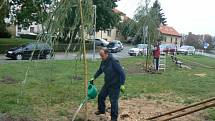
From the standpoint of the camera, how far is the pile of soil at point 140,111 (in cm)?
1059

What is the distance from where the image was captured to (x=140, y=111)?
449 inches

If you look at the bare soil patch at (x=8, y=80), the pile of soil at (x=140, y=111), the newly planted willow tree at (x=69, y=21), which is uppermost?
the newly planted willow tree at (x=69, y=21)

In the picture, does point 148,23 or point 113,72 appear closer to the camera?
point 113,72

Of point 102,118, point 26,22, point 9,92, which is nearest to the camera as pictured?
point 102,118

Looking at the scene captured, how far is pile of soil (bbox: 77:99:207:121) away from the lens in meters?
10.6

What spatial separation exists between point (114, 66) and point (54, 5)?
82.5 inches

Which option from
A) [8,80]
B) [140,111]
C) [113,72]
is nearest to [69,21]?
[113,72]

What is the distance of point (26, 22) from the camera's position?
49.0 metres

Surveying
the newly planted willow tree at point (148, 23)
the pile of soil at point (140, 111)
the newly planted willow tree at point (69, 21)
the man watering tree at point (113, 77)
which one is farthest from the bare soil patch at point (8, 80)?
the newly planted willow tree at point (148, 23)

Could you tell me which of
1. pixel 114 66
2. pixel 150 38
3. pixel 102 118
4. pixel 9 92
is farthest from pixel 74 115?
pixel 150 38

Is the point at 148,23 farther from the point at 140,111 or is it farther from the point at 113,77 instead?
the point at 113,77

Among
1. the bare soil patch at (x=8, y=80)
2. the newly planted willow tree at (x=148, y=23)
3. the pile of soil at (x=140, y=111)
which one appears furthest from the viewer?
the newly planted willow tree at (x=148, y=23)

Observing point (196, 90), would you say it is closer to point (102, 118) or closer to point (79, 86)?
point (79, 86)

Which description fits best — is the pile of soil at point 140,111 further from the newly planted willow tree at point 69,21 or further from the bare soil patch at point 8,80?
the bare soil patch at point 8,80
